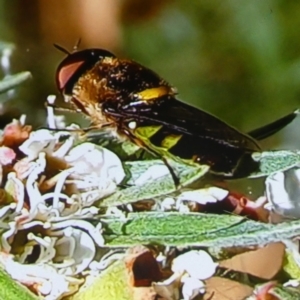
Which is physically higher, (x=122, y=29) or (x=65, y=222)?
(x=122, y=29)

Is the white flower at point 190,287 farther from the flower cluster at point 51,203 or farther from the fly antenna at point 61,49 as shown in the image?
the fly antenna at point 61,49

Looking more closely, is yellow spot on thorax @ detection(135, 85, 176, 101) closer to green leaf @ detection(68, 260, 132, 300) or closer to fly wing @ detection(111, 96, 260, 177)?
fly wing @ detection(111, 96, 260, 177)

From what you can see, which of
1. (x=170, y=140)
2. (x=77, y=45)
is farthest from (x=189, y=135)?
(x=77, y=45)

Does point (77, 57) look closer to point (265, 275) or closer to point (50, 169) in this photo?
point (50, 169)

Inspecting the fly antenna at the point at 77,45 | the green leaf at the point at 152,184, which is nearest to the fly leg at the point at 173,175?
the green leaf at the point at 152,184

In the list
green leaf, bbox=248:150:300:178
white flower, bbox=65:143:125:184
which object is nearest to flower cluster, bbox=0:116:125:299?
white flower, bbox=65:143:125:184

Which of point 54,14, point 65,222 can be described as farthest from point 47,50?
point 65,222
